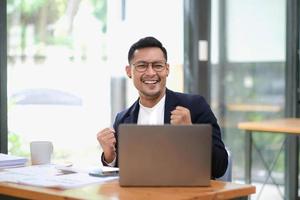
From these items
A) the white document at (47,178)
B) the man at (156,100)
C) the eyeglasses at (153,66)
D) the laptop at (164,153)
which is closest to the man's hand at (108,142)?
the man at (156,100)

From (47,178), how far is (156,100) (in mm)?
680

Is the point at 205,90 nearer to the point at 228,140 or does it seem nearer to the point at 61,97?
the point at 228,140

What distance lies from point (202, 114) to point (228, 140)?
3.05 meters

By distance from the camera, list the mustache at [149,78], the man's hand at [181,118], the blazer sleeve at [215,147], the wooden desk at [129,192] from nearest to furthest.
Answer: the wooden desk at [129,192], the man's hand at [181,118], the blazer sleeve at [215,147], the mustache at [149,78]

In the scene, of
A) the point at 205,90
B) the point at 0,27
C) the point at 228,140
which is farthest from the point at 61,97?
the point at 228,140

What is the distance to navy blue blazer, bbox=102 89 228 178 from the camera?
7.61 ft

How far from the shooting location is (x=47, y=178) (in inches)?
81.7

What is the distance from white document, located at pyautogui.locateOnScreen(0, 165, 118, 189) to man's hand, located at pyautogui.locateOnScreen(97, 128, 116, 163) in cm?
20

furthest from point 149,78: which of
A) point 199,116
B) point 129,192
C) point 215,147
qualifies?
point 129,192

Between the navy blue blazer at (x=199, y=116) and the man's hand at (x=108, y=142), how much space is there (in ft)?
0.20

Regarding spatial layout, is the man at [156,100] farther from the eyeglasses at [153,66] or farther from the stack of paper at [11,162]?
the stack of paper at [11,162]

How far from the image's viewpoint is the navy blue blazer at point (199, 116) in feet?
7.61

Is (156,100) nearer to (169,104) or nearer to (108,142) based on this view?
(169,104)

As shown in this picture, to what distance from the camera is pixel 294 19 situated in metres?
5.04
